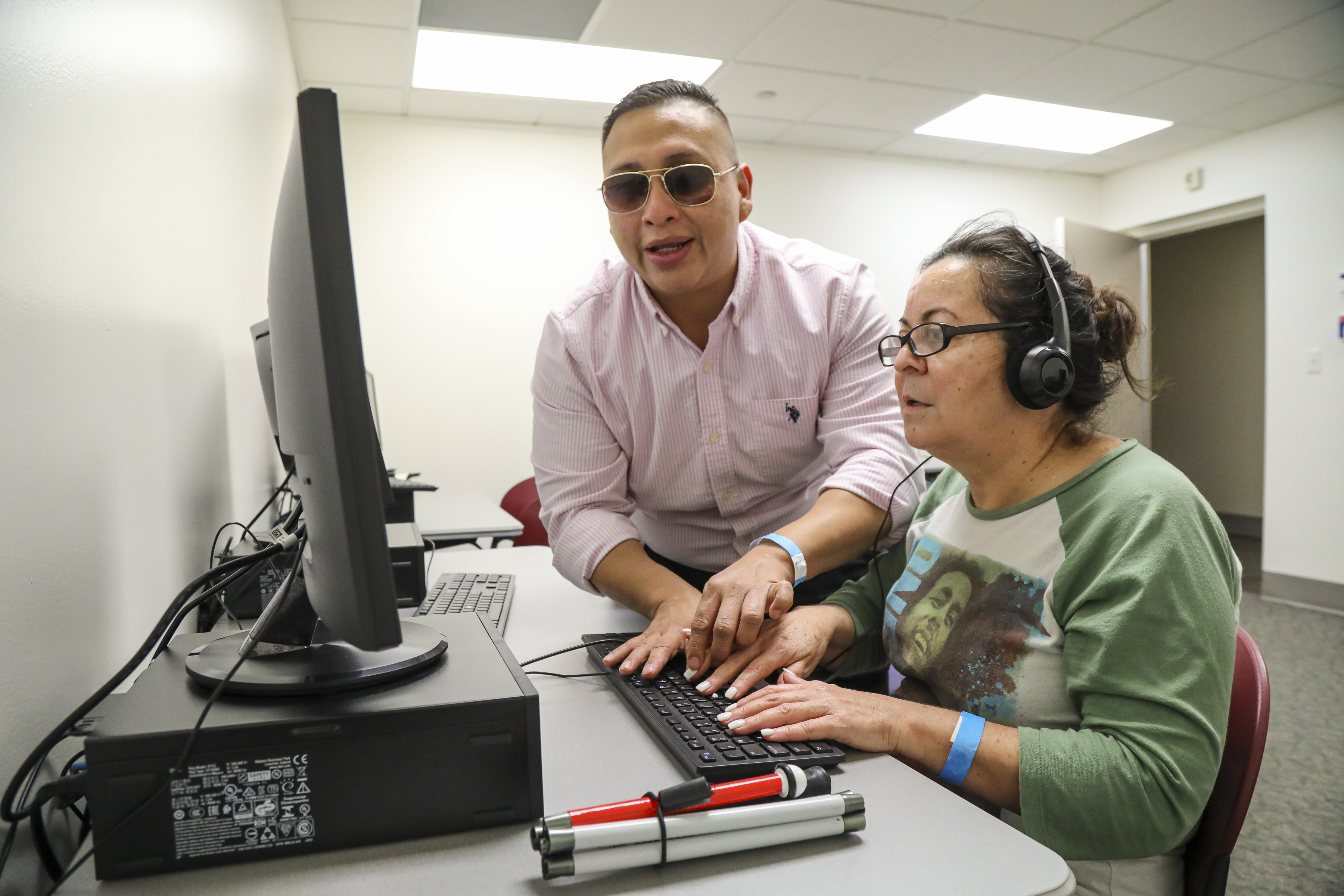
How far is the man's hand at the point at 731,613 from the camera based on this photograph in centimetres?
97

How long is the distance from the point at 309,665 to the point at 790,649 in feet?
1.87

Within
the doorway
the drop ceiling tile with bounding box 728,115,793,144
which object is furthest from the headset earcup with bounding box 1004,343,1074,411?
the doorway

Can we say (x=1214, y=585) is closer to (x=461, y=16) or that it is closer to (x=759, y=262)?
(x=759, y=262)

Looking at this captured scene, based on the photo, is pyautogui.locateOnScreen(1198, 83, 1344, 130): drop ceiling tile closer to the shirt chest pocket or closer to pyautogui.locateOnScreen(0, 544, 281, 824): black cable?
the shirt chest pocket

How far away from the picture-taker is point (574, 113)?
15.9 ft

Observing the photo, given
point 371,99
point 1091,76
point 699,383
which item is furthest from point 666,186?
point 1091,76

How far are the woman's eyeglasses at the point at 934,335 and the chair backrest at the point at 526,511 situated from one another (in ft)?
6.60

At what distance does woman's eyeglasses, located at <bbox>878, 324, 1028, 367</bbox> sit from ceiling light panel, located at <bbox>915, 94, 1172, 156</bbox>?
429 cm

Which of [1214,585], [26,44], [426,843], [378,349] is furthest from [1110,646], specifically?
[378,349]

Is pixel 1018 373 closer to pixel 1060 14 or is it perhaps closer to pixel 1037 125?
pixel 1060 14

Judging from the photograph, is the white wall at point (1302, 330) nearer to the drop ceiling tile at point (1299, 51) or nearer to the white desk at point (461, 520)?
the drop ceiling tile at point (1299, 51)

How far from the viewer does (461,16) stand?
3.60m

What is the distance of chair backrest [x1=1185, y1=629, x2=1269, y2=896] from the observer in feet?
2.87

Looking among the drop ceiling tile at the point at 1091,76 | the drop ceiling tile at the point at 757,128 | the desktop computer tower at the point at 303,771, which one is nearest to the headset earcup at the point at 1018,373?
the desktop computer tower at the point at 303,771
